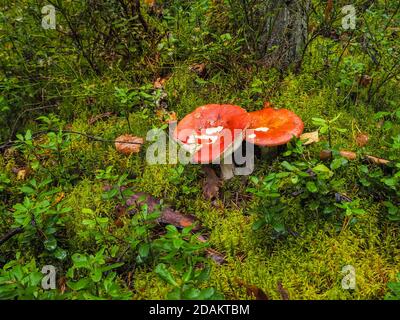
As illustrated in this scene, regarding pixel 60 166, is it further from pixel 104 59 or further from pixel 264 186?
pixel 264 186

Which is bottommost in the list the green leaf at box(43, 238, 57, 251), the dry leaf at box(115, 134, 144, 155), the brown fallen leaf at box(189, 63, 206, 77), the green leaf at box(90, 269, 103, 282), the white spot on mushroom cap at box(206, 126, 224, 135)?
the green leaf at box(43, 238, 57, 251)

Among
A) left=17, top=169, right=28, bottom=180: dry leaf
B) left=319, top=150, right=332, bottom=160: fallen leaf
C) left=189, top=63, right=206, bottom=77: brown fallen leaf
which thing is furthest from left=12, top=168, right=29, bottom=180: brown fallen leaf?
left=319, top=150, right=332, bottom=160: fallen leaf

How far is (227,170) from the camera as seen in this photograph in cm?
292

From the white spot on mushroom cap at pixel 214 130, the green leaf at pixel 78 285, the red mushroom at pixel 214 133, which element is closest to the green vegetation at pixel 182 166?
the green leaf at pixel 78 285

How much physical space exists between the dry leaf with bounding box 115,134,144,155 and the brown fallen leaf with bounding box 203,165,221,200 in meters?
0.65

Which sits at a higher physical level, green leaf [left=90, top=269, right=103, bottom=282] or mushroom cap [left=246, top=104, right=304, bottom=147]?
mushroom cap [left=246, top=104, right=304, bottom=147]

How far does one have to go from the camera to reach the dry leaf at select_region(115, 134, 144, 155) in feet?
10.6

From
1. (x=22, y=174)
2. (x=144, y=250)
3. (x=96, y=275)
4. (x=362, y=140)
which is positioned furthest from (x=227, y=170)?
(x=22, y=174)

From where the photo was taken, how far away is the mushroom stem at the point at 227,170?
9.50ft

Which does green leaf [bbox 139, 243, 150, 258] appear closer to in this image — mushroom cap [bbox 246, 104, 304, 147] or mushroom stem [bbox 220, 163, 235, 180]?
mushroom stem [bbox 220, 163, 235, 180]

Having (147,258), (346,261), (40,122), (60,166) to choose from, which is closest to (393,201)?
(346,261)

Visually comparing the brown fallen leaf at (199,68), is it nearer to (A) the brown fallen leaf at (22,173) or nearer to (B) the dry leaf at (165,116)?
(B) the dry leaf at (165,116)

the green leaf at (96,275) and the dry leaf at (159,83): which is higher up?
the dry leaf at (159,83)

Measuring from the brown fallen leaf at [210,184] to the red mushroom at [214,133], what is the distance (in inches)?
3.0
